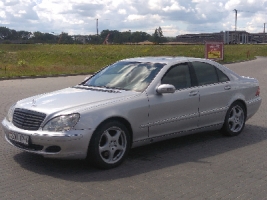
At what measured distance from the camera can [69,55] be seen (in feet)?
190

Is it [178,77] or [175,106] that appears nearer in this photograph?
[175,106]

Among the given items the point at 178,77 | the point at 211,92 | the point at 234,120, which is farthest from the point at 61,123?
the point at 234,120

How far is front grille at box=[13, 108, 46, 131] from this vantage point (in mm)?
5758

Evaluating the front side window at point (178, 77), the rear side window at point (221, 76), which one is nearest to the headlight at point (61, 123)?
the front side window at point (178, 77)

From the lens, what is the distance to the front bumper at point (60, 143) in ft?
18.3

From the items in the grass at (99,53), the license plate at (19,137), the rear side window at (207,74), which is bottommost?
the grass at (99,53)

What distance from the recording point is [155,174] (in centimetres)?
574

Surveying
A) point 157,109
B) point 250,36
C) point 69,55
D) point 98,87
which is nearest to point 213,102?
point 157,109

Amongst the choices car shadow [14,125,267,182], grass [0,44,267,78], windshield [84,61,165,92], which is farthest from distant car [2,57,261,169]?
grass [0,44,267,78]

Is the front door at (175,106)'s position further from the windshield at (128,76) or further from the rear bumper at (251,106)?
the rear bumper at (251,106)

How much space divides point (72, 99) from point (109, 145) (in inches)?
32.8

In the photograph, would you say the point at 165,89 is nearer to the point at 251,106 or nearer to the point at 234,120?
the point at 234,120

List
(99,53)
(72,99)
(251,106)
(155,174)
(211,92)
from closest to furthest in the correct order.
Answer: (155,174) < (72,99) < (211,92) < (251,106) < (99,53)

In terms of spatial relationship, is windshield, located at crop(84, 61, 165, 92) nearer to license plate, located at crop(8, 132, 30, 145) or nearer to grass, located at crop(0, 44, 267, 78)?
license plate, located at crop(8, 132, 30, 145)
